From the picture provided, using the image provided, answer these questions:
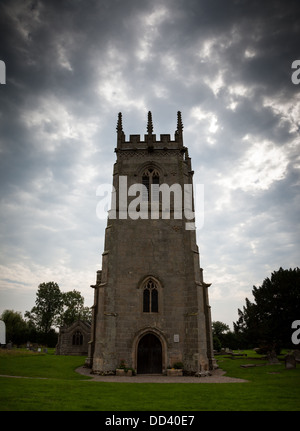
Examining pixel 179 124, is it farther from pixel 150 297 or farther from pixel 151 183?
pixel 150 297

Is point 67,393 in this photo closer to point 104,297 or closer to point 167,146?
point 104,297

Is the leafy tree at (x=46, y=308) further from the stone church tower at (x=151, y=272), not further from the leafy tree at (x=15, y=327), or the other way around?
the stone church tower at (x=151, y=272)

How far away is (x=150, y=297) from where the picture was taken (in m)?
21.5

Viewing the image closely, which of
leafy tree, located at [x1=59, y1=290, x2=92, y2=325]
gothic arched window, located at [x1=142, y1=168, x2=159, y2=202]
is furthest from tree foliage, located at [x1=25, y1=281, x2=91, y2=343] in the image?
gothic arched window, located at [x1=142, y1=168, x2=159, y2=202]

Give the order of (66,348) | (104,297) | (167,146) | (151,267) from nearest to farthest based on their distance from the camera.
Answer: (104,297) < (151,267) < (167,146) < (66,348)

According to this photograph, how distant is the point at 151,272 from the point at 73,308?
53.7m

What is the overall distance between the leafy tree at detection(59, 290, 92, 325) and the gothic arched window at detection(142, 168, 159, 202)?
2055 inches

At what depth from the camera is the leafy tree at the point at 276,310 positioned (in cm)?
3438

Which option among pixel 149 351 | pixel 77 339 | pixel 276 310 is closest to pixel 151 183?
pixel 149 351

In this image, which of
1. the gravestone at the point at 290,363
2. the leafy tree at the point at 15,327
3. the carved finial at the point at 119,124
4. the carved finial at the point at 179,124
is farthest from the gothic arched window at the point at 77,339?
the carved finial at the point at 179,124
